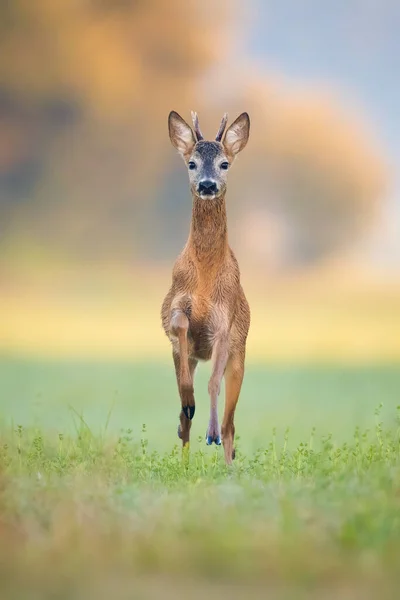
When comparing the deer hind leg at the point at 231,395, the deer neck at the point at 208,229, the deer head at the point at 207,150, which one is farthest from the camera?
the deer hind leg at the point at 231,395

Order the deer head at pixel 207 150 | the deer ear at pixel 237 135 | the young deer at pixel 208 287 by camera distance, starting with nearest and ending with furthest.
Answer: the young deer at pixel 208 287
the deer head at pixel 207 150
the deer ear at pixel 237 135

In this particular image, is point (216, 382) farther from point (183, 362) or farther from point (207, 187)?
point (207, 187)

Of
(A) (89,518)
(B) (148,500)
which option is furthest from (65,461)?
(A) (89,518)

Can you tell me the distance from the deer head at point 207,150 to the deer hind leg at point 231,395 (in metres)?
1.85

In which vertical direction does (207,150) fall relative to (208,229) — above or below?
above

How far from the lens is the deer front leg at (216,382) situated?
9.56 metres

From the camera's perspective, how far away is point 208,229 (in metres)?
10.5

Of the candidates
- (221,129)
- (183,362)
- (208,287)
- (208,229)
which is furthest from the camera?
(221,129)

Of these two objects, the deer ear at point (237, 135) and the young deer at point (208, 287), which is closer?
the young deer at point (208, 287)

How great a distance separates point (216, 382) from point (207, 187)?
200 cm

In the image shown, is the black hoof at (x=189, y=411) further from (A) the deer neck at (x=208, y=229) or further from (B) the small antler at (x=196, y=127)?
(B) the small antler at (x=196, y=127)

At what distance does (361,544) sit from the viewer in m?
5.26

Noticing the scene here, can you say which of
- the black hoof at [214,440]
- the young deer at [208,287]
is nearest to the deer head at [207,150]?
the young deer at [208,287]

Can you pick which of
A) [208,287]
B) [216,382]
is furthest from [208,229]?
[216,382]
